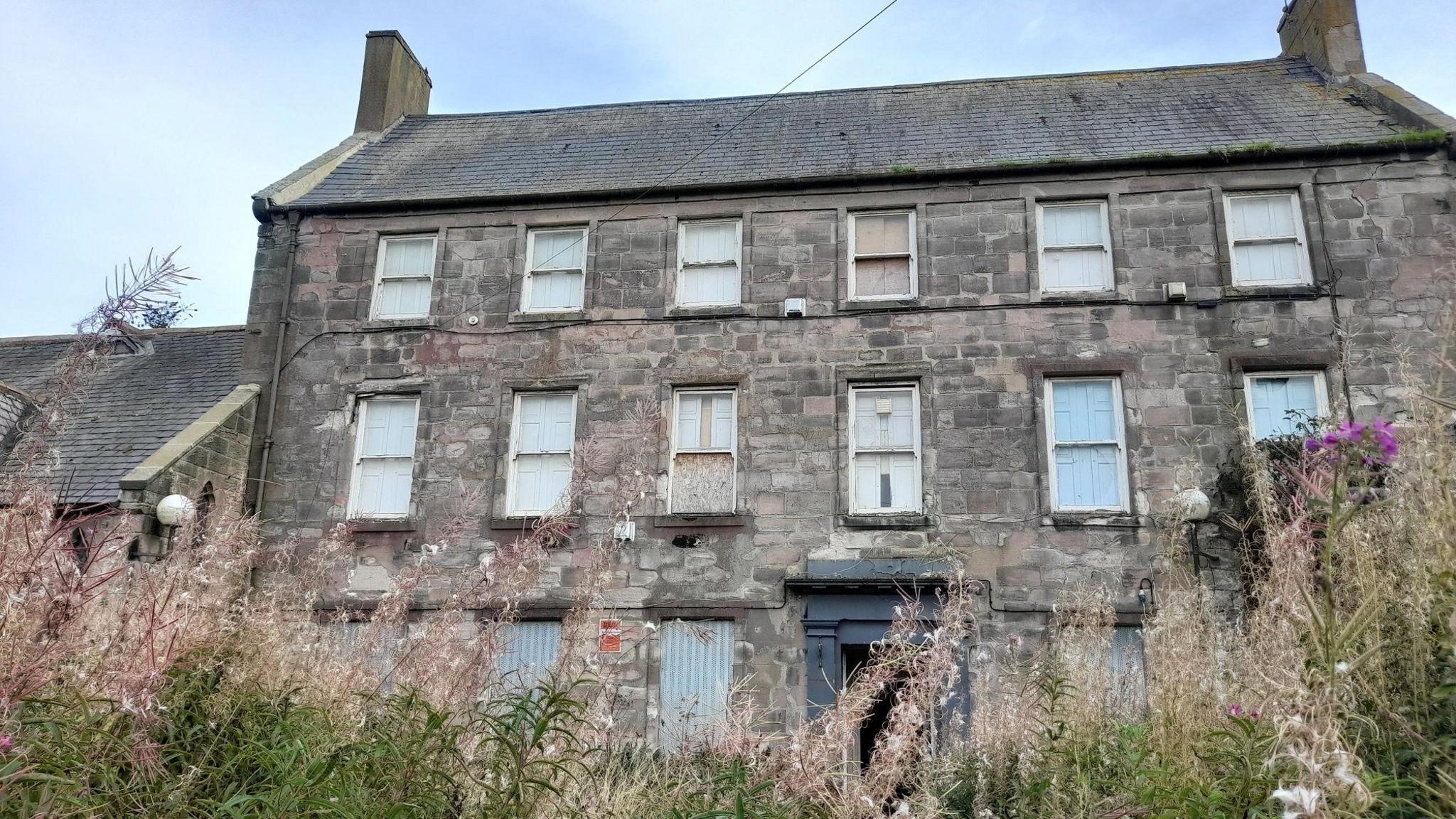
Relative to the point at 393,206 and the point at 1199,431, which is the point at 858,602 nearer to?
the point at 1199,431

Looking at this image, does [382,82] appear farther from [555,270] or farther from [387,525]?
[387,525]

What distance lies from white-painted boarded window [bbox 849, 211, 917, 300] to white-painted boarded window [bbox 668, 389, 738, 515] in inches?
88.2

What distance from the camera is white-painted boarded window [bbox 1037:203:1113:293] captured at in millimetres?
12789

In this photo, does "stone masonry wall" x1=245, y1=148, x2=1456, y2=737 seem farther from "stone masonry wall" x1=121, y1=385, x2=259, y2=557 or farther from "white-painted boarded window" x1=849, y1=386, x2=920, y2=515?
"stone masonry wall" x1=121, y1=385, x2=259, y2=557

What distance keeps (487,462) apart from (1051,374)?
279 inches

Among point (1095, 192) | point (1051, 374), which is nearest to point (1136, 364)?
point (1051, 374)

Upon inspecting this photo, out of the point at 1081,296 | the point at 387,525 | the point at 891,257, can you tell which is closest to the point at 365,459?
the point at 387,525

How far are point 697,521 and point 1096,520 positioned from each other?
4623 millimetres

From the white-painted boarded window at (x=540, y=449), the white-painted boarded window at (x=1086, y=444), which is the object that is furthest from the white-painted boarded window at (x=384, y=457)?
the white-painted boarded window at (x=1086, y=444)

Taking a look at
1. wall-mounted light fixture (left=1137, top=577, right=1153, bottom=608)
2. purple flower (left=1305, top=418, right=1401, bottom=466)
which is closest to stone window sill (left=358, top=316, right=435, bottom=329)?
wall-mounted light fixture (left=1137, top=577, right=1153, bottom=608)

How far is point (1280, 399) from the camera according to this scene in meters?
12.0

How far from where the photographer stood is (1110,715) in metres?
5.54

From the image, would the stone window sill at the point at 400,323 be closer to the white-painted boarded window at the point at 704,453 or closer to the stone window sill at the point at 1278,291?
the white-painted boarded window at the point at 704,453

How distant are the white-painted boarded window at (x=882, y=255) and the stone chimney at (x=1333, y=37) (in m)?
7.09
